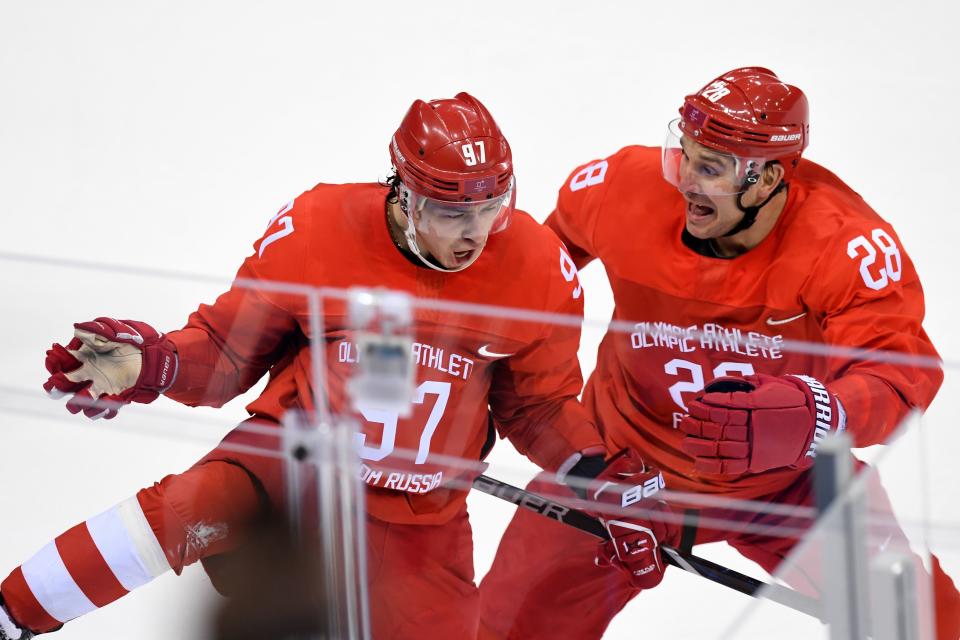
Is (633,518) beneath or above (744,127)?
beneath

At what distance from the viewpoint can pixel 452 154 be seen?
8.70ft

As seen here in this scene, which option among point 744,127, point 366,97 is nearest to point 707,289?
point 744,127

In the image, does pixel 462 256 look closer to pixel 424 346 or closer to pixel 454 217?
pixel 454 217

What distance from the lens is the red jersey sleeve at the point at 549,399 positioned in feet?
9.01

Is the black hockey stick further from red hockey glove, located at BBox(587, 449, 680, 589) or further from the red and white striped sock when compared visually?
the red and white striped sock

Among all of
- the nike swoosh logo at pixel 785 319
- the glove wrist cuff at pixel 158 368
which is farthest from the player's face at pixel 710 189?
the glove wrist cuff at pixel 158 368

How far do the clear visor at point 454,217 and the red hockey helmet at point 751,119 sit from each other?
1.49ft

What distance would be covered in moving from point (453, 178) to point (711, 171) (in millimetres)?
574

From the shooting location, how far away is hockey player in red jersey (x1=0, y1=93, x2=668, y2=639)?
7.91ft

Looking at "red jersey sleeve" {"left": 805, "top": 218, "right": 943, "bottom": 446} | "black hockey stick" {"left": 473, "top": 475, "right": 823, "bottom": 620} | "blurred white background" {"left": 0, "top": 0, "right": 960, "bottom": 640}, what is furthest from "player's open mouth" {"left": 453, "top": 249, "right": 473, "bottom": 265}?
"blurred white background" {"left": 0, "top": 0, "right": 960, "bottom": 640}

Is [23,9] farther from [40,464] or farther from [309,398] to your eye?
[309,398]

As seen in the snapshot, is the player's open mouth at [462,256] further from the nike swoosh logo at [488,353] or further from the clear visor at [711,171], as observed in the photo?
the clear visor at [711,171]

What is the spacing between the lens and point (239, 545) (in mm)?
2359

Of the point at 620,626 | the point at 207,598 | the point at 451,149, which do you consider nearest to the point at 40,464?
the point at 207,598
